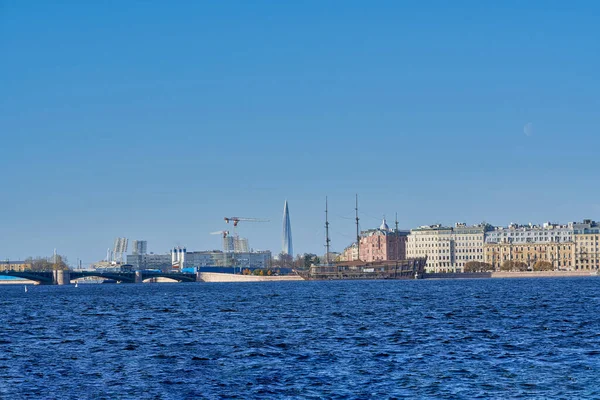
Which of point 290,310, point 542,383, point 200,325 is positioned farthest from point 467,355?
point 290,310

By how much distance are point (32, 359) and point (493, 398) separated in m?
18.4

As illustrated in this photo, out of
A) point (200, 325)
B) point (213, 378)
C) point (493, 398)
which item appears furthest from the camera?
point (200, 325)

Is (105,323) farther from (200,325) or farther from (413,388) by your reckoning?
(413,388)

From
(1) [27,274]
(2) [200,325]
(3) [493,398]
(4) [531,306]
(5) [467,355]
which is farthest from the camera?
(1) [27,274]

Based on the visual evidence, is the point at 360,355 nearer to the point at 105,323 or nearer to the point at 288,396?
the point at 288,396

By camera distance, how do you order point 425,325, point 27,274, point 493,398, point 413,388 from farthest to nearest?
point 27,274 → point 425,325 → point 413,388 → point 493,398

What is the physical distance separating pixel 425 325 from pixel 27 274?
530 feet

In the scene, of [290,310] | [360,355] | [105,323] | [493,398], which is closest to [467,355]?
[360,355]

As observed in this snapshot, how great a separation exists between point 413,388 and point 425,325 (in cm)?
2245

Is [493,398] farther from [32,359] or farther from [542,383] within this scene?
[32,359]

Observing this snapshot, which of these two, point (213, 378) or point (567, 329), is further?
point (567, 329)

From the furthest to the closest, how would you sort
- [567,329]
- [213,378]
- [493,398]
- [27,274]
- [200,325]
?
[27,274]
[200,325]
[567,329]
[213,378]
[493,398]

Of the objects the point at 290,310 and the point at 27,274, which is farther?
the point at 27,274

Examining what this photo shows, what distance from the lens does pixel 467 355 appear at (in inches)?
1359
